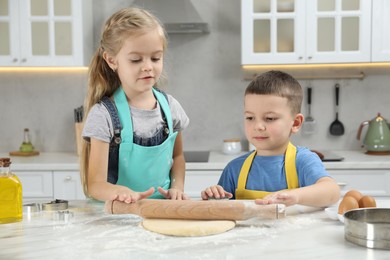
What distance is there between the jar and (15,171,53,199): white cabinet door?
104 cm

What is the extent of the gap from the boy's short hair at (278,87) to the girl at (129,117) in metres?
0.29

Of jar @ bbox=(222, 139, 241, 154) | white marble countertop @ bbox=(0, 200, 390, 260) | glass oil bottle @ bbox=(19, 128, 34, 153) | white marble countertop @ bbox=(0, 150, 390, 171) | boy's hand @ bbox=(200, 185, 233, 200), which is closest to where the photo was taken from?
white marble countertop @ bbox=(0, 200, 390, 260)

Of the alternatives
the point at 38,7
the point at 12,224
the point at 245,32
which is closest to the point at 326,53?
the point at 245,32

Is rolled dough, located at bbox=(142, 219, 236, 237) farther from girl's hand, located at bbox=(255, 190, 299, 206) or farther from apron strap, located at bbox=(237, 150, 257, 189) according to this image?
apron strap, located at bbox=(237, 150, 257, 189)

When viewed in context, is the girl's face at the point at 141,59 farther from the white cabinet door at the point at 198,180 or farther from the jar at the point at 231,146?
the jar at the point at 231,146

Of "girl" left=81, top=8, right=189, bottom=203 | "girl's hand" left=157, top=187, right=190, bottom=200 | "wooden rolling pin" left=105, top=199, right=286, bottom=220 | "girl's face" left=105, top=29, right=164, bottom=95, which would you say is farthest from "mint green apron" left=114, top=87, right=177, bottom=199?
"wooden rolling pin" left=105, top=199, right=286, bottom=220

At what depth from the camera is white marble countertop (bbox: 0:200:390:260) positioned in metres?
1.13

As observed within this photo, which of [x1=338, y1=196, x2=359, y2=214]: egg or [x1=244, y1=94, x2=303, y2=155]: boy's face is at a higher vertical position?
[x1=244, y1=94, x2=303, y2=155]: boy's face

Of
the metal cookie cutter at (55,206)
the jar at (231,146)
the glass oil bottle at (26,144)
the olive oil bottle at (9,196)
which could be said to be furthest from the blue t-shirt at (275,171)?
the glass oil bottle at (26,144)

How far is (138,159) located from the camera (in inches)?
71.5

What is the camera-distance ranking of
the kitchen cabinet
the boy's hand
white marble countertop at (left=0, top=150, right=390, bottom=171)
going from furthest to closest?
1. the kitchen cabinet
2. white marble countertop at (left=0, top=150, right=390, bottom=171)
3. the boy's hand

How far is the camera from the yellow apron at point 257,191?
1.65 metres

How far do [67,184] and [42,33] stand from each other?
0.89 m

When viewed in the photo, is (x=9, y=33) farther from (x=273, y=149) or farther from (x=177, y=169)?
(x=273, y=149)
